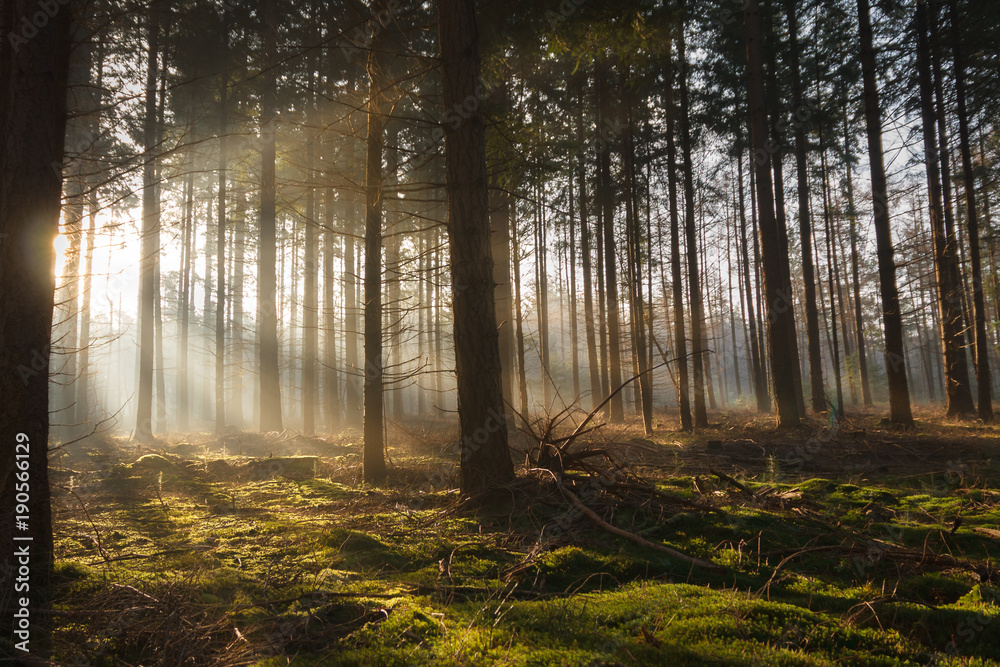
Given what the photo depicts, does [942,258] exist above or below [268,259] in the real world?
below

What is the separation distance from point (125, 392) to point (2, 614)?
8008cm

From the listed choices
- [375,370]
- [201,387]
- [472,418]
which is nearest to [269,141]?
[375,370]

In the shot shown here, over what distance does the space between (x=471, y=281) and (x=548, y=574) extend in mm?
3083

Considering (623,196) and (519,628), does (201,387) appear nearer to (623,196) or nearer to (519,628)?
(623,196)

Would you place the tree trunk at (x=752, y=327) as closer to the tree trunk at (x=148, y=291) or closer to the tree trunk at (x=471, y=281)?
the tree trunk at (x=471, y=281)

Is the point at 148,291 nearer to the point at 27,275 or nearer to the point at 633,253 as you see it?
the point at 27,275

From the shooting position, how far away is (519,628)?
2.51 metres

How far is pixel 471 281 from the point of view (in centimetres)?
526

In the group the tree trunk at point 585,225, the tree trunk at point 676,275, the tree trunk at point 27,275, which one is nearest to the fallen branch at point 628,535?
the tree trunk at point 27,275

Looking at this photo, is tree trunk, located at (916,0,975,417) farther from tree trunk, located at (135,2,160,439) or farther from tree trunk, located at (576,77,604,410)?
tree trunk, located at (135,2,160,439)

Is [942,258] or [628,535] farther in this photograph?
[942,258]

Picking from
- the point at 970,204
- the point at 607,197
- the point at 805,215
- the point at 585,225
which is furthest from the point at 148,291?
the point at 970,204

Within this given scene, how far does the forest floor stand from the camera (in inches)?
91.7

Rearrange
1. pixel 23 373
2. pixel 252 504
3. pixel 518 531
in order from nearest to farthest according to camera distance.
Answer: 1. pixel 23 373
2. pixel 518 531
3. pixel 252 504
